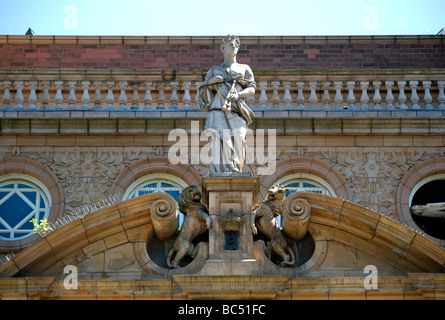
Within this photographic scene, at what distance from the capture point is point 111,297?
24.5m

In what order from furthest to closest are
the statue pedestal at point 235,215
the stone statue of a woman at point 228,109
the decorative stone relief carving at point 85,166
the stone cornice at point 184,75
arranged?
1. the stone cornice at point 184,75
2. the decorative stone relief carving at point 85,166
3. the stone statue of a woman at point 228,109
4. the statue pedestal at point 235,215

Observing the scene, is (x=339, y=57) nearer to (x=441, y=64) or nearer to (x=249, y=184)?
(x=441, y=64)

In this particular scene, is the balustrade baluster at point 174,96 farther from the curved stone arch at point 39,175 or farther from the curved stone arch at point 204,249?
the curved stone arch at point 204,249

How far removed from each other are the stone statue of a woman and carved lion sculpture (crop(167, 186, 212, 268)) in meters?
0.65

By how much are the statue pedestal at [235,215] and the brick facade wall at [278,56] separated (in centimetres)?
1025

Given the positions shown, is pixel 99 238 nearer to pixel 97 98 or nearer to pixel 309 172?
pixel 309 172

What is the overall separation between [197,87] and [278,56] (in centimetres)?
368

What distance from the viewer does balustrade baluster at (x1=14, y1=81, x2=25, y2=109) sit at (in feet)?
105

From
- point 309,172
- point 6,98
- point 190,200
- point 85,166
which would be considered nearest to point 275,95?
point 309,172


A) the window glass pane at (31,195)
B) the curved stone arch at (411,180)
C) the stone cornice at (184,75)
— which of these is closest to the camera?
the curved stone arch at (411,180)

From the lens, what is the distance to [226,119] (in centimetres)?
2569

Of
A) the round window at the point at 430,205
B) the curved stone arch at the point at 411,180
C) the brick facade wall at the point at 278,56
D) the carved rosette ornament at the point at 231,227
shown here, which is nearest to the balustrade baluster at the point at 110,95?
the brick facade wall at the point at 278,56

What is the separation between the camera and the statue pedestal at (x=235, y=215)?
2470 cm
